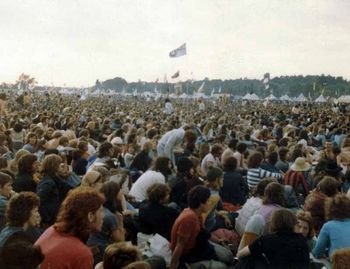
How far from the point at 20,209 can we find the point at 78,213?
3.39 ft

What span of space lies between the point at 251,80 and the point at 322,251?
18220 cm

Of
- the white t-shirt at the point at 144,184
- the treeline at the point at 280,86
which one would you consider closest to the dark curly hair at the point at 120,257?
the white t-shirt at the point at 144,184

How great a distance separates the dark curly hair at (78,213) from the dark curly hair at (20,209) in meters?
0.83

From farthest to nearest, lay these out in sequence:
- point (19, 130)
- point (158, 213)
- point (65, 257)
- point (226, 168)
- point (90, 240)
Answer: point (19, 130) → point (226, 168) → point (158, 213) → point (90, 240) → point (65, 257)

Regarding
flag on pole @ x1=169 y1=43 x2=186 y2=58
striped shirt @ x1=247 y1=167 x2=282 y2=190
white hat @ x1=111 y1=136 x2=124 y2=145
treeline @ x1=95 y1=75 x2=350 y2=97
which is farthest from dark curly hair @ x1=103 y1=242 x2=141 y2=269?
treeline @ x1=95 y1=75 x2=350 y2=97

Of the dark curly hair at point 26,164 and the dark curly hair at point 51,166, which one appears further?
the dark curly hair at point 26,164

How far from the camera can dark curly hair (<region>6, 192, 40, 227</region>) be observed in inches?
188

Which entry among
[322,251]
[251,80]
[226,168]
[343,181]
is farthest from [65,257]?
[251,80]

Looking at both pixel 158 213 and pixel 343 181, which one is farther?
pixel 343 181

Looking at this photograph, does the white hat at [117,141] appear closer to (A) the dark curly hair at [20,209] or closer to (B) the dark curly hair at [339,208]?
(B) the dark curly hair at [339,208]

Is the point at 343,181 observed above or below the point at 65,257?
below

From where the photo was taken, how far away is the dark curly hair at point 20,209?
15.7 ft

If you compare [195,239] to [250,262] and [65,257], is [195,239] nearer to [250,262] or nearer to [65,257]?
[250,262]

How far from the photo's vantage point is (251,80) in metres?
185
